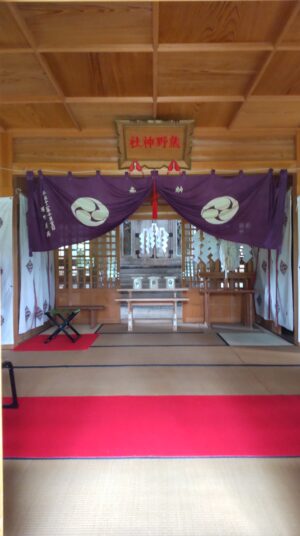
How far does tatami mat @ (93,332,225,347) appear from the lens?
16.5 feet

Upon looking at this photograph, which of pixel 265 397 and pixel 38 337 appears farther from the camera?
pixel 38 337

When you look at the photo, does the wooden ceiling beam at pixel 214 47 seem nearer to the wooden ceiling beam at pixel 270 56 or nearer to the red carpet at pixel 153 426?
the wooden ceiling beam at pixel 270 56

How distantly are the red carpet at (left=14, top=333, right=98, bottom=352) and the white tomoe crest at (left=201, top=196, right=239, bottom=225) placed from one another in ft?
7.82

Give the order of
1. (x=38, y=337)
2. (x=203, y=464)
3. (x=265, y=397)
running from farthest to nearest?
(x=38, y=337), (x=265, y=397), (x=203, y=464)

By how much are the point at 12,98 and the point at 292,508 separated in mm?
4217

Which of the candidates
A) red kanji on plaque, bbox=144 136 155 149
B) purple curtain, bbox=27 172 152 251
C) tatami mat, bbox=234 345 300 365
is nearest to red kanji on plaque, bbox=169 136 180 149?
red kanji on plaque, bbox=144 136 155 149

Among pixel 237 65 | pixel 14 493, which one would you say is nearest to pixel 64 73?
pixel 237 65

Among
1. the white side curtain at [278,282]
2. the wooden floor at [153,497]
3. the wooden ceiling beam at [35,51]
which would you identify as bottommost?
the wooden floor at [153,497]

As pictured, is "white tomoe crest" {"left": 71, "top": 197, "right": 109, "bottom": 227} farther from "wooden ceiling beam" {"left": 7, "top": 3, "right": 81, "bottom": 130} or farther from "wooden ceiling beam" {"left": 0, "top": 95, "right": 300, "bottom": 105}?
"wooden ceiling beam" {"left": 0, "top": 95, "right": 300, "bottom": 105}

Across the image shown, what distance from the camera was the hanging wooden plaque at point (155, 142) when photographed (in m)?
4.48

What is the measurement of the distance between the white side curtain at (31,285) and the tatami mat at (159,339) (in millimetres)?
1063

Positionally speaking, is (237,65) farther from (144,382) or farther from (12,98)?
(144,382)

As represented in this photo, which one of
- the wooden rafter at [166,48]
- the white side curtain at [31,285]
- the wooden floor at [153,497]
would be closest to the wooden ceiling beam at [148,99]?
the wooden rafter at [166,48]

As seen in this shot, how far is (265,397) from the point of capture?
2990 millimetres
